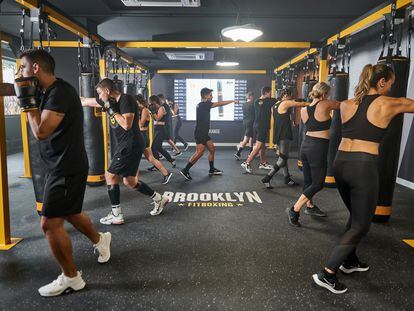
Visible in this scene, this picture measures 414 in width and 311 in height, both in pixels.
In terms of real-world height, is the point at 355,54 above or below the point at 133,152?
above

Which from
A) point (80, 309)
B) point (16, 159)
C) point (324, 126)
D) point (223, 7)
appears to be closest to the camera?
point (80, 309)

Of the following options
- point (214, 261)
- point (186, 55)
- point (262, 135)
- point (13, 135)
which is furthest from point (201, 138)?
point (13, 135)

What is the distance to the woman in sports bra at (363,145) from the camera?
2.12 meters

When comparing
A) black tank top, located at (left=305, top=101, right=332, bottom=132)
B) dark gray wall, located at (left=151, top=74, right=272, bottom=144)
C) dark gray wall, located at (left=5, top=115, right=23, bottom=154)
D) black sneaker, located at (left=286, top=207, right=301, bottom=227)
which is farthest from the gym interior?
dark gray wall, located at (left=151, top=74, right=272, bottom=144)

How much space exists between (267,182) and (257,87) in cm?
698

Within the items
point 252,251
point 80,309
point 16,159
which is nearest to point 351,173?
point 252,251

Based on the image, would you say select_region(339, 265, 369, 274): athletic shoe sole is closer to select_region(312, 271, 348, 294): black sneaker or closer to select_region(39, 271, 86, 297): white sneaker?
select_region(312, 271, 348, 294): black sneaker

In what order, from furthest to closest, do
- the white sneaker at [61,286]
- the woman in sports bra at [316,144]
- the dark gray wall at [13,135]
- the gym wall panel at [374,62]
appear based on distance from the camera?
the dark gray wall at [13,135] < the gym wall panel at [374,62] < the woman in sports bra at [316,144] < the white sneaker at [61,286]

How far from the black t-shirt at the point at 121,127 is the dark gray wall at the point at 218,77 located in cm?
812

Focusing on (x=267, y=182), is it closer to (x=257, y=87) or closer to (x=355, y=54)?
(x=355, y=54)

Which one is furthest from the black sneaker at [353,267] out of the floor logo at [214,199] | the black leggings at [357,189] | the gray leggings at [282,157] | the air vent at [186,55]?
the air vent at [186,55]

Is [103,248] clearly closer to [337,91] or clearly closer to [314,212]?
[314,212]

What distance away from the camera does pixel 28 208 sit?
4.25m

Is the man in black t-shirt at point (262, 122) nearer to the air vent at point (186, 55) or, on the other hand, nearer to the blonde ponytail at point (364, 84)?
the air vent at point (186, 55)
